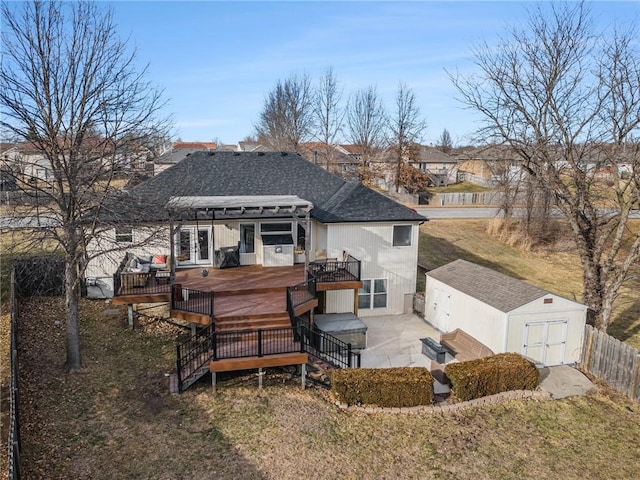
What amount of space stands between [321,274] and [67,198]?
328 inches

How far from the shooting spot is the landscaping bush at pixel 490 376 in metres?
11.9

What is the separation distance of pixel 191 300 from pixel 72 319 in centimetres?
317

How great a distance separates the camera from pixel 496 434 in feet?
34.8

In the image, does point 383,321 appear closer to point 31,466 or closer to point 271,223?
point 271,223

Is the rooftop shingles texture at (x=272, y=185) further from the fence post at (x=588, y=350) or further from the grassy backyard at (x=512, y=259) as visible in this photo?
the fence post at (x=588, y=350)

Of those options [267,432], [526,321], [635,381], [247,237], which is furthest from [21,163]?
[635,381]

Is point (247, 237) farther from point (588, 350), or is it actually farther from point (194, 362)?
point (588, 350)

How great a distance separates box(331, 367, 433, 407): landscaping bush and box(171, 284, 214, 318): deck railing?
4281 mm

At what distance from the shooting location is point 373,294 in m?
18.7

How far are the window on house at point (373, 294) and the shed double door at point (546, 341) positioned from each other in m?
6.08

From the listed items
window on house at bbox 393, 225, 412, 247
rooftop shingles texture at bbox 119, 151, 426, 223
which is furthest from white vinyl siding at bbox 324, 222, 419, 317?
rooftop shingles texture at bbox 119, 151, 426, 223

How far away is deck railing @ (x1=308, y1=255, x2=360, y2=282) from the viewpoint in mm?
16328

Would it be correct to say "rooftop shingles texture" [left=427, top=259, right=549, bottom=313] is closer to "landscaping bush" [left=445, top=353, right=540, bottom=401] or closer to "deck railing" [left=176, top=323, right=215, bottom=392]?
"landscaping bush" [left=445, top=353, right=540, bottom=401]

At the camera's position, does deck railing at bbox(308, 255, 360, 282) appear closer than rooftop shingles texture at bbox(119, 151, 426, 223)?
Yes
